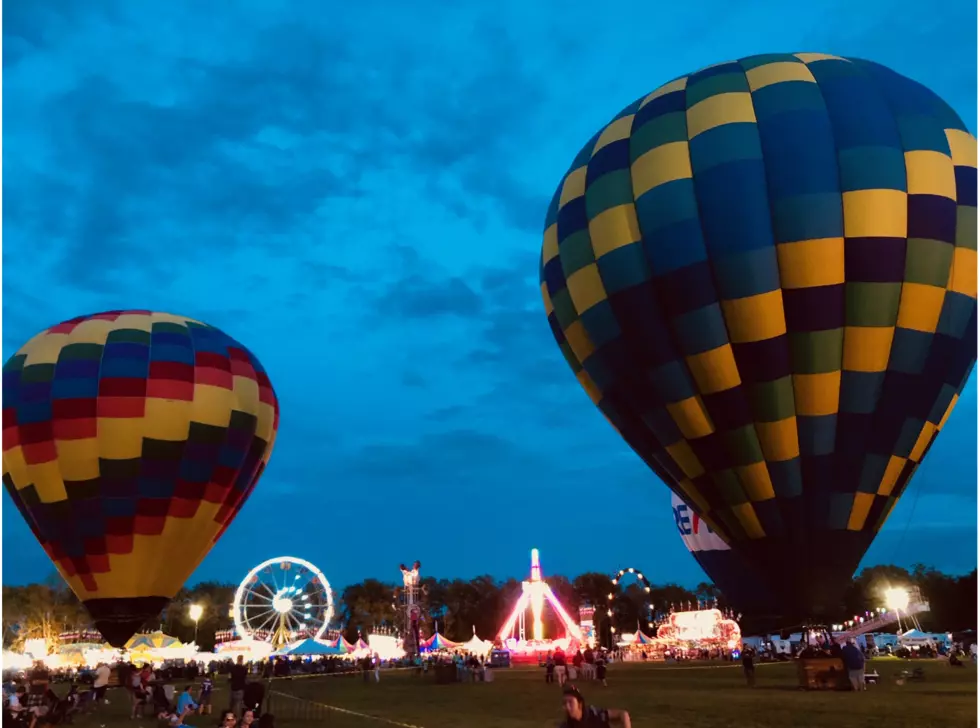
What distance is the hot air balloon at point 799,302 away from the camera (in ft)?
35.7

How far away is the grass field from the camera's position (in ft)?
40.5

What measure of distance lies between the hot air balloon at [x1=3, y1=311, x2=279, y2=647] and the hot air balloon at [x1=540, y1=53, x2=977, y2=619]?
10718mm

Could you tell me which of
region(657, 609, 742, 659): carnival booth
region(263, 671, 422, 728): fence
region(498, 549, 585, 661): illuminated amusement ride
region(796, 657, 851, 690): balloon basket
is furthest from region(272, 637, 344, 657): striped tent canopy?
region(796, 657, 851, 690): balloon basket

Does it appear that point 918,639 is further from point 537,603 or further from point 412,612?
point 412,612

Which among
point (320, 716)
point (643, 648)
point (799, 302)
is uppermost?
point (799, 302)

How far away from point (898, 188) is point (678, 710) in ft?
29.6

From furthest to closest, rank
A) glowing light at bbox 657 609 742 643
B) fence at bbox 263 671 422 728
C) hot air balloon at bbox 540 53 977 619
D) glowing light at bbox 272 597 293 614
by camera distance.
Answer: glowing light at bbox 272 597 293 614 → glowing light at bbox 657 609 742 643 → fence at bbox 263 671 422 728 → hot air balloon at bbox 540 53 977 619

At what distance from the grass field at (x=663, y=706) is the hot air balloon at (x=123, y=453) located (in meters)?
2.99

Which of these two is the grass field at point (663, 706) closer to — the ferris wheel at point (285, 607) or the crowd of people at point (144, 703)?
the crowd of people at point (144, 703)

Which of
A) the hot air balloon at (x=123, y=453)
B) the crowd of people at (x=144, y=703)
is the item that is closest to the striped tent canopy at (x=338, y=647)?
the crowd of people at (x=144, y=703)

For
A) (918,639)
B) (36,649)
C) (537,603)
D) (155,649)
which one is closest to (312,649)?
(155,649)

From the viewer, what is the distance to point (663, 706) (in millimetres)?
14969

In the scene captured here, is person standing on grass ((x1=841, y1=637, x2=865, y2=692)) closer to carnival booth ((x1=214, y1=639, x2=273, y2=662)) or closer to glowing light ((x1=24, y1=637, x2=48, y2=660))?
carnival booth ((x1=214, y1=639, x2=273, y2=662))

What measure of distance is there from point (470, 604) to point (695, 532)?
65.3 metres
